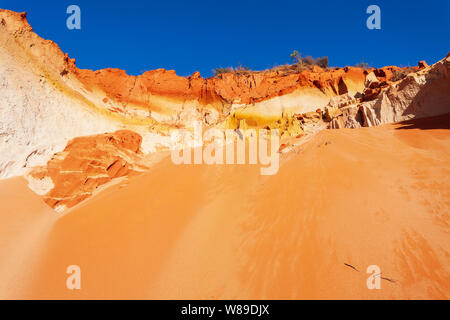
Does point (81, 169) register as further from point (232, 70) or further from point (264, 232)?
point (232, 70)

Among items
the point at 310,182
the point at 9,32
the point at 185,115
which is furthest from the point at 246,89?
the point at 310,182

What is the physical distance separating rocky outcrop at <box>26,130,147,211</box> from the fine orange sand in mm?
370

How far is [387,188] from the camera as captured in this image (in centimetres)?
330

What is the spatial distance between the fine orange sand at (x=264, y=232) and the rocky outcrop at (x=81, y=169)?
370mm

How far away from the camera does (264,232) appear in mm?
3230

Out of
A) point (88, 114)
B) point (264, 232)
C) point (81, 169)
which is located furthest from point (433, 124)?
point (88, 114)

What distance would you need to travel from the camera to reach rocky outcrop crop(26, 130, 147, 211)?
530 cm

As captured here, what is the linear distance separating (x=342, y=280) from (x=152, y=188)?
4282 mm

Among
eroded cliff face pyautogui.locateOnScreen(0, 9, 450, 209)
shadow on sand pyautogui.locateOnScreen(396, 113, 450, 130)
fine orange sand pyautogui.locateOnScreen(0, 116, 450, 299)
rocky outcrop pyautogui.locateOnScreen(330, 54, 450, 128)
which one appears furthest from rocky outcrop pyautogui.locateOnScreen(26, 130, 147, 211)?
rocky outcrop pyautogui.locateOnScreen(330, 54, 450, 128)

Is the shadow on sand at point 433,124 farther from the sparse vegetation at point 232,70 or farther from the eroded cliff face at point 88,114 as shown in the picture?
the sparse vegetation at point 232,70

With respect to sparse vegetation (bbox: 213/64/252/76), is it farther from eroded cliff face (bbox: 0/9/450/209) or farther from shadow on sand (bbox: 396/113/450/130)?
shadow on sand (bbox: 396/113/450/130)

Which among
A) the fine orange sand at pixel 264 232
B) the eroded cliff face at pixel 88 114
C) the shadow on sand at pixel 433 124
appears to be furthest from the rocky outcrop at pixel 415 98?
the fine orange sand at pixel 264 232

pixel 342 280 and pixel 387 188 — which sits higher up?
pixel 387 188
